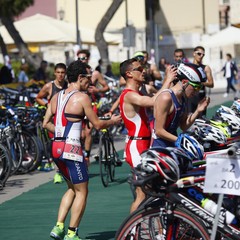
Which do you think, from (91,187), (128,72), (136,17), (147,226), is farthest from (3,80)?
(136,17)

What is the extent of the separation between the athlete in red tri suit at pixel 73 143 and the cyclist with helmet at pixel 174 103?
685 millimetres

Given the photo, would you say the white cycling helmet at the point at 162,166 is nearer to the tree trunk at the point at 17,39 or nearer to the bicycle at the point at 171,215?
the bicycle at the point at 171,215

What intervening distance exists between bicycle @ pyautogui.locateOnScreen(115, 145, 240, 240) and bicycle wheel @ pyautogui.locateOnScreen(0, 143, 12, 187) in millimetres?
7047

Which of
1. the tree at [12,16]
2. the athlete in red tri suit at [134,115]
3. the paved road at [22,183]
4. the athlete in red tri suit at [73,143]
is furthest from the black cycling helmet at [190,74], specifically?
the tree at [12,16]

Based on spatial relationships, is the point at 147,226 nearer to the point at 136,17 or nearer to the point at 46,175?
the point at 46,175

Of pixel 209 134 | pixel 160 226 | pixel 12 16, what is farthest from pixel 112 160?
pixel 12 16

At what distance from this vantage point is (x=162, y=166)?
319 inches

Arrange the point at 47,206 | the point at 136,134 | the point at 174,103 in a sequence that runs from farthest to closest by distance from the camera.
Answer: the point at 47,206
the point at 136,134
the point at 174,103

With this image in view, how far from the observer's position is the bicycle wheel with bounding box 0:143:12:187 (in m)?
15.1

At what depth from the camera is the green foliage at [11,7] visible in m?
40.1

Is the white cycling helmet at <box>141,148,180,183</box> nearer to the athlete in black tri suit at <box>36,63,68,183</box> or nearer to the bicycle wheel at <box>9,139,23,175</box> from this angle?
the athlete in black tri suit at <box>36,63,68,183</box>

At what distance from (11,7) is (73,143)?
100 feet

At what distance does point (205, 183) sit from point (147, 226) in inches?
25.2

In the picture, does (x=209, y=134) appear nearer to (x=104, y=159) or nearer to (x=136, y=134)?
(x=136, y=134)
